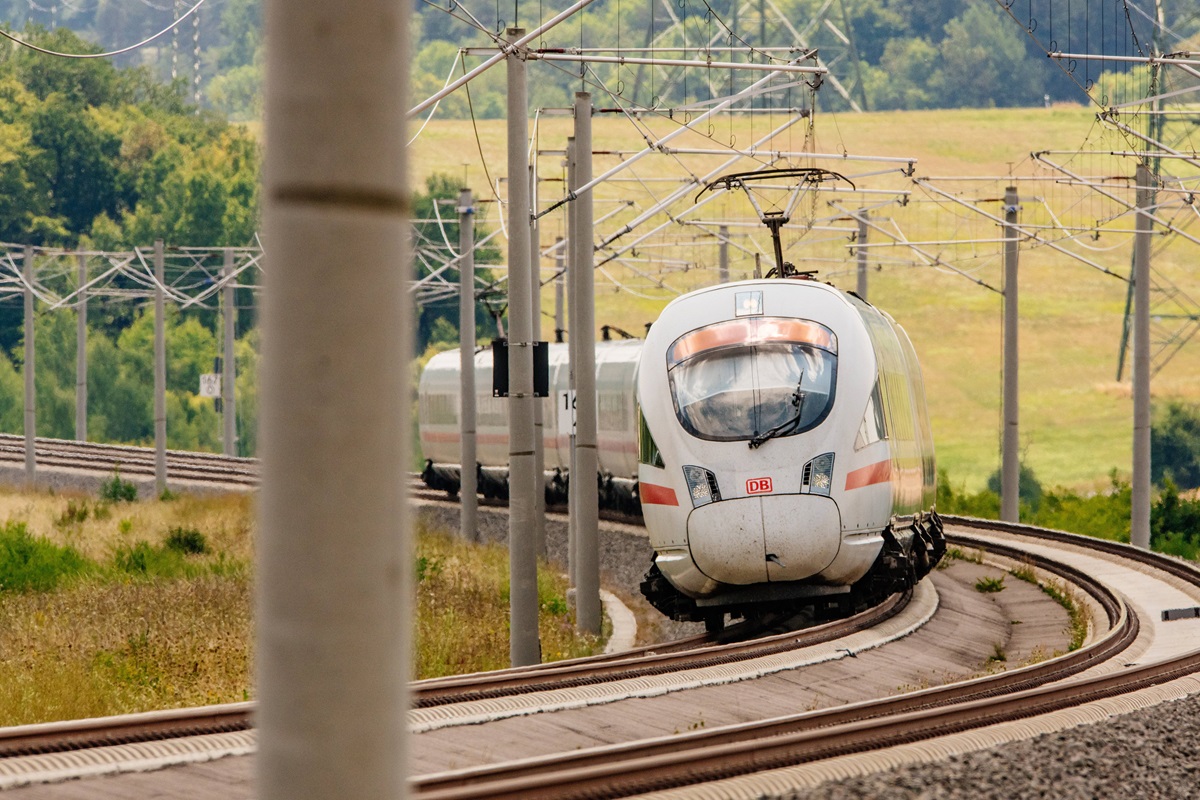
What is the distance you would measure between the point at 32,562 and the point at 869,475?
1551cm

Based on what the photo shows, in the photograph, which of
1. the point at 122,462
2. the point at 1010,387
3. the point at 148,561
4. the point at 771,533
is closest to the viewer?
the point at 771,533

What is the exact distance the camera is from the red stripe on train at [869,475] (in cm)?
1476

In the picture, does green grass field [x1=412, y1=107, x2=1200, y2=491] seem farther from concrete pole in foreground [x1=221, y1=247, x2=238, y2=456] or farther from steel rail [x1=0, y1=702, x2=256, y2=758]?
steel rail [x1=0, y1=702, x2=256, y2=758]

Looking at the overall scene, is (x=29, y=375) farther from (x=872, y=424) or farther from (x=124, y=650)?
(x=872, y=424)

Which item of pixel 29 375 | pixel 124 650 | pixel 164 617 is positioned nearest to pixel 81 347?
pixel 29 375

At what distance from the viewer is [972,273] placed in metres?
97.9

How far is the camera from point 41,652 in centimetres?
1555

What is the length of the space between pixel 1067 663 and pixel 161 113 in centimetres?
8305

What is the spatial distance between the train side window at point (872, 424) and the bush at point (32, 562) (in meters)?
13.6

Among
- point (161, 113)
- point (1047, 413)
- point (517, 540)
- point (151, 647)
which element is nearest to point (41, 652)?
point (151, 647)

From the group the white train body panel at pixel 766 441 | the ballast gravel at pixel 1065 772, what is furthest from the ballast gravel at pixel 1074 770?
the white train body panel at pixel 766 441

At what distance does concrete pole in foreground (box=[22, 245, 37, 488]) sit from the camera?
36.7 m

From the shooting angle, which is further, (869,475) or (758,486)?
(869,475)

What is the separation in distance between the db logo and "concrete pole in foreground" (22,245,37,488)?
1000 inches
